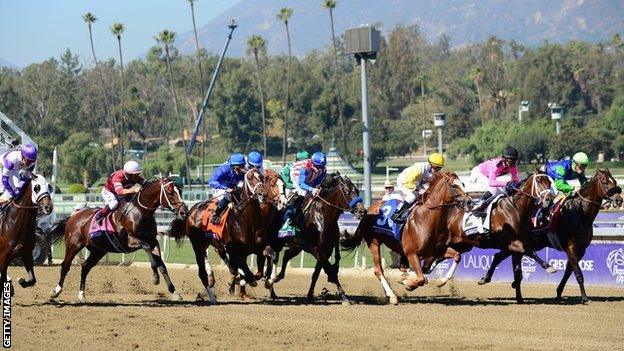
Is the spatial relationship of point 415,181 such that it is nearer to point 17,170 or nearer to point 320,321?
point 320,321

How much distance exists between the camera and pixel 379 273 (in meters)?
15.2

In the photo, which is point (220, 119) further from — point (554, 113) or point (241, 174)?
point (241, 174)

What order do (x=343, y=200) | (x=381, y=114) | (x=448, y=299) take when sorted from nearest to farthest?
1. (x=343, y=200)
2. (x=448, y=299)
3. (x=381, y=114)

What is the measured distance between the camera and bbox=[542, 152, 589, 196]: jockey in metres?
15.3

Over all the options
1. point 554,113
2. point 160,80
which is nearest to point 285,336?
point 554,113

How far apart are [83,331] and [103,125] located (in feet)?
334

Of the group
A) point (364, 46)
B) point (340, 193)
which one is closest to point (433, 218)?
point (340, 193)

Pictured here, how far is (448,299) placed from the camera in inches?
626

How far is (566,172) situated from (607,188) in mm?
946

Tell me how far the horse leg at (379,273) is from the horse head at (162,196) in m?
2.86

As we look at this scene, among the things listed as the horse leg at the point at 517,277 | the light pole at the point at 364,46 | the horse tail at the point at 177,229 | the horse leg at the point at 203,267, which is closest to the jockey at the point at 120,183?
the horse leg at the point at 203,267

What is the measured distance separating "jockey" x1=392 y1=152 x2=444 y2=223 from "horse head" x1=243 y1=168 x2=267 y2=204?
2040 mm

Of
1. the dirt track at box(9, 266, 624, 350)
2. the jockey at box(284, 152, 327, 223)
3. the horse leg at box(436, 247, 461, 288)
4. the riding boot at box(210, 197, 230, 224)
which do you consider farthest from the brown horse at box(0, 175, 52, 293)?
the horse leg at box(436, 247, 461, 288)

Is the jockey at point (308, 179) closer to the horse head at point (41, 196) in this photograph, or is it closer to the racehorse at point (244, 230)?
the racehorse at point (244, 230)
